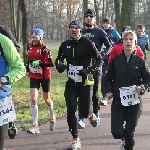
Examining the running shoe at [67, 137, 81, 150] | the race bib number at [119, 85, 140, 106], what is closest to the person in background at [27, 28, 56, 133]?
the running shoe at [67, 137, 81, 150]

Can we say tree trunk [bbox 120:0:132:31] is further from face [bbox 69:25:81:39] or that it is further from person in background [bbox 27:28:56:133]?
face [bbox 69:25:81:39]

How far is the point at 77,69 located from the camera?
6184 mm

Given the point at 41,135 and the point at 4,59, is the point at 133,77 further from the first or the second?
the point at 41,135

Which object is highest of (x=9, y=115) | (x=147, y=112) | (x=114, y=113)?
(x=9, y=115)

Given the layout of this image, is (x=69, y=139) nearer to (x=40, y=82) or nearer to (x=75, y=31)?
(x=40, y=82)

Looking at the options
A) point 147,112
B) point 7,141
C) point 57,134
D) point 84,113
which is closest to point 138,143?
point 84,113

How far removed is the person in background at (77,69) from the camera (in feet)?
19.7

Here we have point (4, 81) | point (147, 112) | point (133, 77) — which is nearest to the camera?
point (4, 81)

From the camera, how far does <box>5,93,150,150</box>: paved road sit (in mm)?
6000

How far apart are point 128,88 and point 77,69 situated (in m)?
1.29

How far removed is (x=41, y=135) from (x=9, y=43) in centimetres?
312

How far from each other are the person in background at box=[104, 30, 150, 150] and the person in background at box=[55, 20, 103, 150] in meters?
1.00

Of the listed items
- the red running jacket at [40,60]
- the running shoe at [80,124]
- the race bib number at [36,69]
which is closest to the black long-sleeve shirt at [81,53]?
the red running jacket at [40,60]

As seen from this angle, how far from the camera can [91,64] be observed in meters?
6.36
